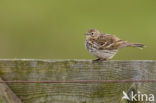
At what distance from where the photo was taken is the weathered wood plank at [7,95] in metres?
7.26

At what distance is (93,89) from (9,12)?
1704 cm

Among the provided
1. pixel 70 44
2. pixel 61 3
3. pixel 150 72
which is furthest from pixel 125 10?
pixel 150 72

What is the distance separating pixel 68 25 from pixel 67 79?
15.3 m

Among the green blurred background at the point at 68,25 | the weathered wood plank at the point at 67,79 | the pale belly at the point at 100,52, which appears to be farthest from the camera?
the green blurred background at the point at 68,25

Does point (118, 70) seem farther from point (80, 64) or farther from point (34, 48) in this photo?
point (34, 48)

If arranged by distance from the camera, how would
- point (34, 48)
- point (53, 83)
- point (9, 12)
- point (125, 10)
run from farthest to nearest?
point (125, 10), point (9, 12), point (34, 48), point (53, 83)

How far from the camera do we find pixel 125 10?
26391 mm

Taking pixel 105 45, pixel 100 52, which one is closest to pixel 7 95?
pixel 100 52

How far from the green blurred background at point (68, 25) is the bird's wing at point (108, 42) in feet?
21.5

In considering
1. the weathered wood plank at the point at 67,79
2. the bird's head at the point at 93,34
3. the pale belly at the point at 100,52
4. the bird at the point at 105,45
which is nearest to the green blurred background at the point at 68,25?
the bird's head at the point at 93,34

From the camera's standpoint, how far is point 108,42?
10.2m

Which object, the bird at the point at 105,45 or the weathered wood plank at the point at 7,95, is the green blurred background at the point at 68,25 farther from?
the weathered wood plank at the point at 7,95

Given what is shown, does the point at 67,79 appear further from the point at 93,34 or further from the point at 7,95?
the point at 93,34

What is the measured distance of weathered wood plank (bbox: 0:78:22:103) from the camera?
726 cm
